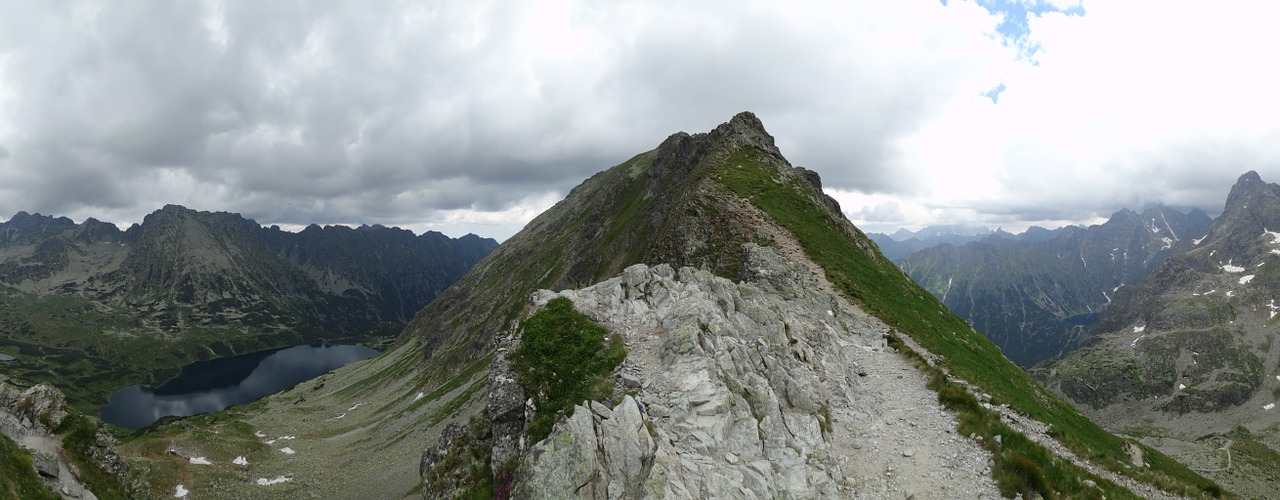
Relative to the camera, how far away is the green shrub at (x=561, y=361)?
790 inches

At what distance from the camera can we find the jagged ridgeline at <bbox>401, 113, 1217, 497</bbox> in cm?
2192

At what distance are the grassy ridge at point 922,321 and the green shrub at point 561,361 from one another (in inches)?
667

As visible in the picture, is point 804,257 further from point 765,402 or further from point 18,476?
point 18,476

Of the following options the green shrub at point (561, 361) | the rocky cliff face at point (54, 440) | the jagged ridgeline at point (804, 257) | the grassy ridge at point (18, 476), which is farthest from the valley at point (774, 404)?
the rocky cliff face at point (54, 440)

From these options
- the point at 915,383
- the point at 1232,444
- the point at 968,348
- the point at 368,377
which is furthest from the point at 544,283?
the point at 1232,444

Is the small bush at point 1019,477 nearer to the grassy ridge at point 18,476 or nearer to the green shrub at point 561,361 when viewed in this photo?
the green shrub at point 561,361

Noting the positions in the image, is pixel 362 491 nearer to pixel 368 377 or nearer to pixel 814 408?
pixel 814 408

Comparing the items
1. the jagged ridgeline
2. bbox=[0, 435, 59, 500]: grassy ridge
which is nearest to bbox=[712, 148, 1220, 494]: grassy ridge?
the jagged ridgeline

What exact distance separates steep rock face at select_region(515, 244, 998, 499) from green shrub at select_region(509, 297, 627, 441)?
2.75 feet

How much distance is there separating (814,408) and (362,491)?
74.5m

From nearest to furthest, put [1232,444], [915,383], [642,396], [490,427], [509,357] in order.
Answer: [642,396] < [490,427] < [509,357] < [915,383] < [1232,444]

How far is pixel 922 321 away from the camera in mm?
45094

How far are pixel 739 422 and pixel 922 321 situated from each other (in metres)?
32.6

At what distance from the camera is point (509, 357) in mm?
24641
